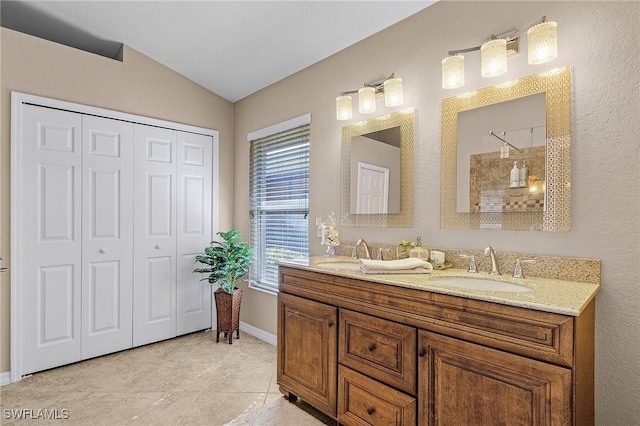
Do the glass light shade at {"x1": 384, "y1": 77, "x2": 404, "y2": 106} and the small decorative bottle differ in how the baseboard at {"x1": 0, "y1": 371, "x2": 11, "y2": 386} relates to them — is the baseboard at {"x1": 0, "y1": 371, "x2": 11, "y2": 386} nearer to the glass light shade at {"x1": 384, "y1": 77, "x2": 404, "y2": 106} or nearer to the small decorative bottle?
the small decorative bottle

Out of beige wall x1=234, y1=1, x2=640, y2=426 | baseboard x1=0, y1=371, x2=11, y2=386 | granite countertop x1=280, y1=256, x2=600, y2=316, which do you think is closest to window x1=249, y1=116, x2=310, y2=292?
beige wall x1=234, y1=1, x2=640, y2=426

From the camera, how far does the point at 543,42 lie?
5.29 feet

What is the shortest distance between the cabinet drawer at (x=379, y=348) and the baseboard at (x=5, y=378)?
252 centimetres

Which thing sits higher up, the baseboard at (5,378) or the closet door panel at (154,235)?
the closet door panel at (154,235)

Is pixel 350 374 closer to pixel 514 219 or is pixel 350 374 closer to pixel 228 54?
pixel 514 219

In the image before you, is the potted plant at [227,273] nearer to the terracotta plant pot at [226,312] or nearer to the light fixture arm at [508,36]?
the terracotta plant pot at [226,312]

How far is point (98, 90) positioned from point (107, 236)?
127 cm

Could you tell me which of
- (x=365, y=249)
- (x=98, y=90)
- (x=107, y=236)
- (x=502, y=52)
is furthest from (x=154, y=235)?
(x=502, y=52)

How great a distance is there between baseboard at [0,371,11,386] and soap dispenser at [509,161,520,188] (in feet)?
12.0

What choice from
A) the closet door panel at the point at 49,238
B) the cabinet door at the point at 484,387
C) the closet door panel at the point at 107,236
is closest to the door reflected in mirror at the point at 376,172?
the cabinet door at the point at 484,387

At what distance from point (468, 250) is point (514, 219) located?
299 mm

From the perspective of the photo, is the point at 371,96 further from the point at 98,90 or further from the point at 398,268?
the point at 98,90

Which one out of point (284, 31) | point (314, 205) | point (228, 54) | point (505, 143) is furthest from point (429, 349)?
point (228, 54)

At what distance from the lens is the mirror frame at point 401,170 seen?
2.25m
